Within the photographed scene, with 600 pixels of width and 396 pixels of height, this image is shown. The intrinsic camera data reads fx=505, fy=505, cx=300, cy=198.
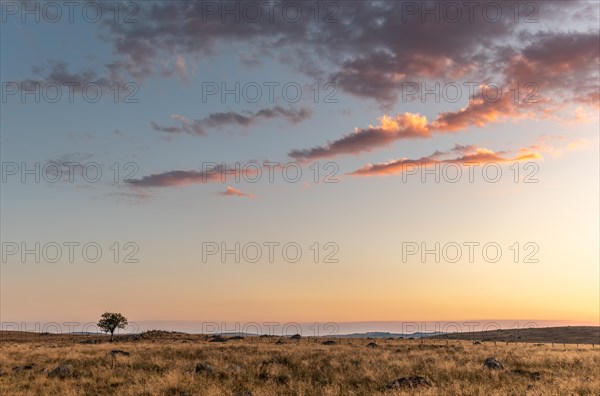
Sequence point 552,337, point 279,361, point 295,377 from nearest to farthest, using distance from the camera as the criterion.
Result: 1. point 295,377
2. point 279,361
3. point 552,337

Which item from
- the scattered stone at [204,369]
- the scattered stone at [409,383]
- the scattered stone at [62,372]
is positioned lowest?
the scattered stone at [62,372]

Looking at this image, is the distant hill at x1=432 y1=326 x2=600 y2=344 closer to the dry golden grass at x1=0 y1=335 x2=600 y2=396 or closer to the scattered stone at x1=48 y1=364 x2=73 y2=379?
the dry golden grass at x1=0 y1=335 x2=600 y2=396

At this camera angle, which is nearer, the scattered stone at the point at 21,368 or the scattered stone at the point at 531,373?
the scattered stone at the point at 531,373

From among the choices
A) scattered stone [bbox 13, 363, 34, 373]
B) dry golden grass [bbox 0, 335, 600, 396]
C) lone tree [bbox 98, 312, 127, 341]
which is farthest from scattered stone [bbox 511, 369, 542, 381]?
lone tree [bbox 98, 312, 127, 341]

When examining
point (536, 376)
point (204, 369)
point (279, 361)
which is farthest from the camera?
point (279, 361)

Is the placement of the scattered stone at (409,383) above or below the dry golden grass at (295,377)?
above

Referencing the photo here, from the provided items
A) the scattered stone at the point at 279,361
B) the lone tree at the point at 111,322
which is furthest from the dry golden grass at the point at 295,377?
the lone tree at the point at 111,322

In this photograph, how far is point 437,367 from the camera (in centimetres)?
2880

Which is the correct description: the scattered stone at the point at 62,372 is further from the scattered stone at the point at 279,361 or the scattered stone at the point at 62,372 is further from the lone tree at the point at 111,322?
the lone tree at the point at 111,322

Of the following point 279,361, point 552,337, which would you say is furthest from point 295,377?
point 552,337

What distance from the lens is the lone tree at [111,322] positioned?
83.9m

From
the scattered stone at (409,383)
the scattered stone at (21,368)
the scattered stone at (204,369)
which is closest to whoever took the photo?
the scattered stone at (409,383)

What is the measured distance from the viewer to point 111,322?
8412 centimetres

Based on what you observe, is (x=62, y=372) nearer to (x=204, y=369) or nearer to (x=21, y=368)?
(x=21, y=368)
